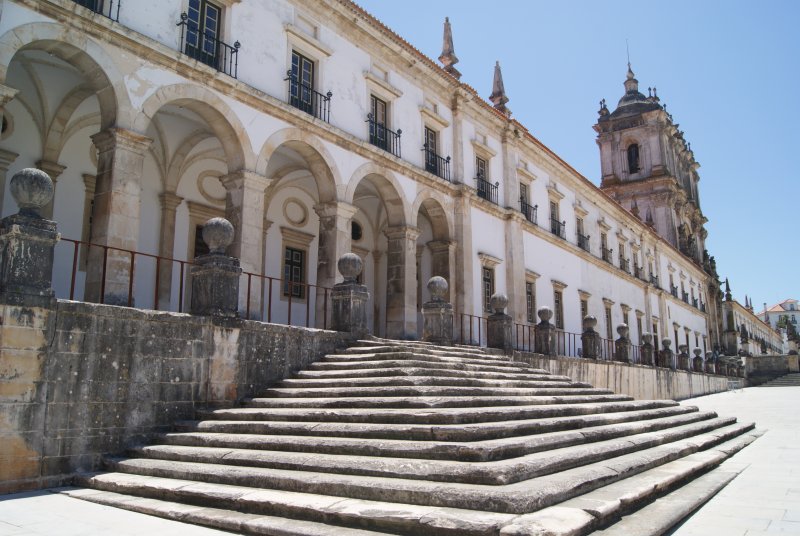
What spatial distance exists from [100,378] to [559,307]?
1834 centimetres

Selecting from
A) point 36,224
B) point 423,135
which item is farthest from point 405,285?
point 36,224

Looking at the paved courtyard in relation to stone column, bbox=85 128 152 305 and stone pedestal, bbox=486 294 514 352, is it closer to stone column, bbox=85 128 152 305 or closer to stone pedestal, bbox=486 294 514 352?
stone column, bbox=85 128 152 305

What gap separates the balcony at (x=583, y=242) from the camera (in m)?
25.5

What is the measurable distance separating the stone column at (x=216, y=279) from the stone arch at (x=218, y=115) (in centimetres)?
302

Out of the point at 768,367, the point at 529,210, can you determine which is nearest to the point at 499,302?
the point at 529,210

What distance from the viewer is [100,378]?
7.10m

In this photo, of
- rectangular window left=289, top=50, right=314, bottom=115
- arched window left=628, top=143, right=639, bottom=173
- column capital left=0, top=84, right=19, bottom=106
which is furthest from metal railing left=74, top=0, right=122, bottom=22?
arched window left=628, top=143, right=639, bottom=173

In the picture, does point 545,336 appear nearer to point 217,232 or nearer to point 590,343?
point 590,343

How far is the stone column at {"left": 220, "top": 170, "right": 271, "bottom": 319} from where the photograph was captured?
11.1 metres

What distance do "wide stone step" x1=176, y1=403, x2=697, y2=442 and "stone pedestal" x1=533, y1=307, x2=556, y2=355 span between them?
696 centimetres

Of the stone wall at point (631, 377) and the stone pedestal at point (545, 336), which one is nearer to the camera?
the stone pedestal at point (545, 336)

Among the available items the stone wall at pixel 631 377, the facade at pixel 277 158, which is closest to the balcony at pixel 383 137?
the facade at pixel 277 158

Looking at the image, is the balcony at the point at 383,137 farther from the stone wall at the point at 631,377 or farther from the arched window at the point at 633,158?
the arched window at the point at 633,158

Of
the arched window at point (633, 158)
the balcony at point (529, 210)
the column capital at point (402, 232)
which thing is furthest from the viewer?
the arched window at point (633, 158)
